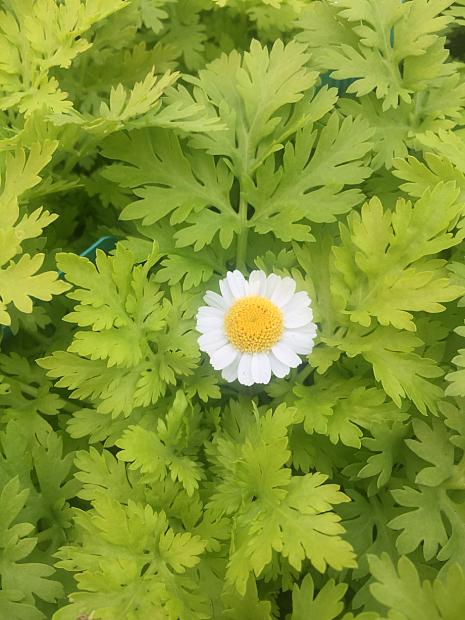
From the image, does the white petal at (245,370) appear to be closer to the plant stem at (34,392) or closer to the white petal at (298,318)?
the white petal at (298,318)

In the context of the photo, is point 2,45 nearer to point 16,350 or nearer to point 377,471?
point 16,350

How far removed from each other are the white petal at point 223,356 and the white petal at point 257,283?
10 centimetres

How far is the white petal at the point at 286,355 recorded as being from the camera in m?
0.94

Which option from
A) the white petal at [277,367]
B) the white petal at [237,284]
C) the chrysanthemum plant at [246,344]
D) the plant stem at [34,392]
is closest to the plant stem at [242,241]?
the chrysanthemum plant at [246,344]

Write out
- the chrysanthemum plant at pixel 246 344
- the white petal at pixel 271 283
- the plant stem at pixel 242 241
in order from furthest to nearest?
the plant stem at pixel 242 241 → the white petal at pixel 271 283 → the chrysanthemum plant at pixel 246 344

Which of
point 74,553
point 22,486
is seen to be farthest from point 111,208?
point 74,553

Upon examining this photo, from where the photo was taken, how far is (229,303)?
3.30ft

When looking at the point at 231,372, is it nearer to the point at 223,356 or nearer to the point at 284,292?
the point at 223,356

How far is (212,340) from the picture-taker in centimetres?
97

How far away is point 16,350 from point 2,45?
55cm

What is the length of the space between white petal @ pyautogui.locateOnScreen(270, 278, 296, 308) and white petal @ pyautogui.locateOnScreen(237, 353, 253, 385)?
9 cm

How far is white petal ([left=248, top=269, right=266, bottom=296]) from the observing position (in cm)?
101

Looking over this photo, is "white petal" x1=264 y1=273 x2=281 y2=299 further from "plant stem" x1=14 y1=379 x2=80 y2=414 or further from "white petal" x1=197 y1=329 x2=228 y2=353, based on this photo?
"plant stem" x1=14 y1=379 x2=80 y2=414

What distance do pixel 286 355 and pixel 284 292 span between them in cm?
10
